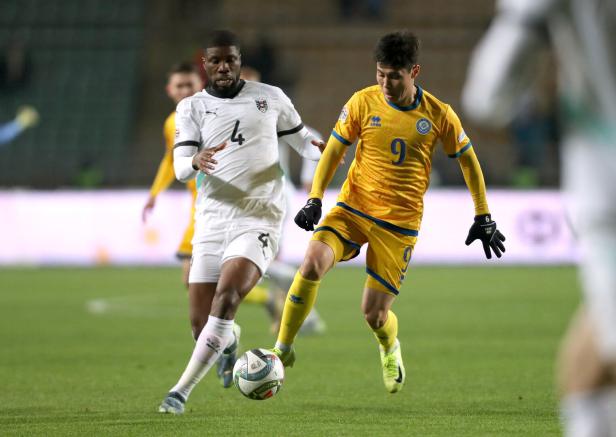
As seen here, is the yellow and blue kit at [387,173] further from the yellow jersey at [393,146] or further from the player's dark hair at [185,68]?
the player's dark hair at [185,68]

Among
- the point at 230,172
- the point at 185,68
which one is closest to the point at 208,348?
the point at 230,172

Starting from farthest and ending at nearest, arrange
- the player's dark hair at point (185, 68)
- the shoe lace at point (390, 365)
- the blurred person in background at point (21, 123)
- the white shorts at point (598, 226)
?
1. the blurred person in background at point (21, 123)
2. the player's dark hair at point (185, 68)
3. the shoe lace at point (390, 365)
4. the white shorts at point (598, 226)

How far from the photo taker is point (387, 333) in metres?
7.44

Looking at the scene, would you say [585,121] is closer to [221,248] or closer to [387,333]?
[221,248]

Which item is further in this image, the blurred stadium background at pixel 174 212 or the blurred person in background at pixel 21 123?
the blurred person in background at pixel 21 123

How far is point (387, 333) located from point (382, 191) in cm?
91

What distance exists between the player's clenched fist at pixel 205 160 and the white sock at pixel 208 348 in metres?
0.85

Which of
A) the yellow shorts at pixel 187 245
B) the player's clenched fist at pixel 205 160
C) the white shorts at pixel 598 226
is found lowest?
the yellow shorts at pixel 187 245

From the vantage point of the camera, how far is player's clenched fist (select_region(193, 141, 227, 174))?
20.9 ft

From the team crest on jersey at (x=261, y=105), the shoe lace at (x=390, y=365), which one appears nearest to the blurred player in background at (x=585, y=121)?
the team crest on jersey at (x=261, y=105)

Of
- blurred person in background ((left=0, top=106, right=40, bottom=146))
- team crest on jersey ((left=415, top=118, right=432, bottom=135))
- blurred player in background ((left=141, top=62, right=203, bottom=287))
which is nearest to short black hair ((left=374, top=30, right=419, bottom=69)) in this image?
team crest on jersey ((left=415, top=118, right=432, bottom=135))

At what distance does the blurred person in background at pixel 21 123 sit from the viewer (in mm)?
25000

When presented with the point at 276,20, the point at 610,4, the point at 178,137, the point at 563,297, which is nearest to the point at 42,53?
the point at 276,20

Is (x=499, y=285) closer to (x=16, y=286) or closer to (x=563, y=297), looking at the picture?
(x=563, y=297)
